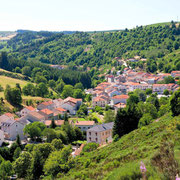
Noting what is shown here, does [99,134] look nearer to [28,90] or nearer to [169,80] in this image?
[28,90]

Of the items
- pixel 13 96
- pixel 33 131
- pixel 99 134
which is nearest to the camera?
pixel 99 134

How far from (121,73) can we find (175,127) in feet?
338

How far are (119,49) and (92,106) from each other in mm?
78718

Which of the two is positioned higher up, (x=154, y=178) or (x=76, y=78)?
(x=154, y=178)

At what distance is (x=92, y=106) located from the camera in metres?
78.8

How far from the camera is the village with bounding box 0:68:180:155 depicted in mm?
44381

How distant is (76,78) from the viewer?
111562 mm

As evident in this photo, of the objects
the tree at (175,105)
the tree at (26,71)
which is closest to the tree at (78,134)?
the tree at (175,105)

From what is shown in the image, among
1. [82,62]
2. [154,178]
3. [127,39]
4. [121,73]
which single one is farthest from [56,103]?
[127,39]

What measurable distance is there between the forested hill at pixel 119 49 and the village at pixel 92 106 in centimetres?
1321

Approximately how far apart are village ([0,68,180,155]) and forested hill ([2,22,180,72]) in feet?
43.3

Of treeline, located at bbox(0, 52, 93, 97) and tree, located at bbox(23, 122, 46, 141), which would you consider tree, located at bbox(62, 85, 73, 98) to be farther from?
tree, located at bbox(23, 122, 46, 141)

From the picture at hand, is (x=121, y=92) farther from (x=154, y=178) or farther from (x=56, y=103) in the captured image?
(x=154, y=178)

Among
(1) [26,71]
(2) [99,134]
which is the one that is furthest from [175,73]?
(2) [99,134]
